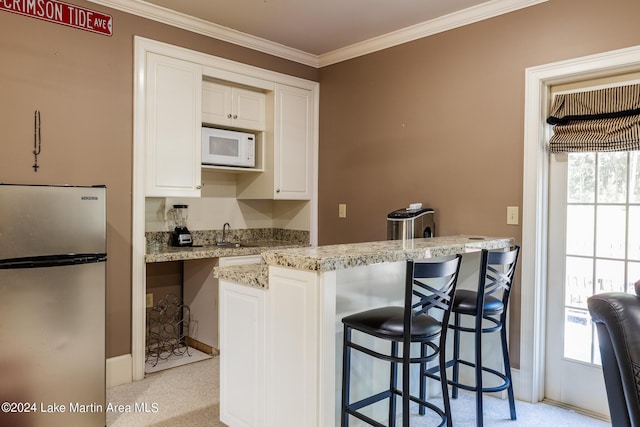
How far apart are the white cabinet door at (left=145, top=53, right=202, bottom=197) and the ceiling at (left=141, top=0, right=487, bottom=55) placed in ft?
1.42

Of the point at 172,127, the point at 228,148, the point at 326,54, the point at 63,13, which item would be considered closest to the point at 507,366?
the point at 228,148

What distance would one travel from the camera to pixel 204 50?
352 centimetres

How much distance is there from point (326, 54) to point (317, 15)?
2.92ft

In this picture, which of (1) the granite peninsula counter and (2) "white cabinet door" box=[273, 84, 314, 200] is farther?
(2) "white cabinet door" box=[273, 84, 314, 200]

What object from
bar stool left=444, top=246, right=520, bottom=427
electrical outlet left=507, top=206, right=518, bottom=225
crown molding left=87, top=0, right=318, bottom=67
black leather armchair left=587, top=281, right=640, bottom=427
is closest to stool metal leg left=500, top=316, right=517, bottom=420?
bar stool left=444, top=246, right=520, bottom=427

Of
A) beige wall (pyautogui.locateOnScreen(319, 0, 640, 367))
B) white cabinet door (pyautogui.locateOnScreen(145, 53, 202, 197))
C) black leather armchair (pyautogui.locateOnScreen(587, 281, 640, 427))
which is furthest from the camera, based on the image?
white cabinet door (pyautogui.locateOnScreen(145, 53, 202, 197))

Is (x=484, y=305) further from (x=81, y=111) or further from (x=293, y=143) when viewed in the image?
(x=81, y=111)

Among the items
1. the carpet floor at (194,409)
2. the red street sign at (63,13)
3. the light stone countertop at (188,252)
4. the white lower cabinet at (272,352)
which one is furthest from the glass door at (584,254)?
the red street sign at (63,13)

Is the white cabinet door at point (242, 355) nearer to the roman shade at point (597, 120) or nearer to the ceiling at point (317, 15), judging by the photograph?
the ceiling at point (317, 15)

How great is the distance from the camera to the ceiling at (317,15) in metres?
3.09

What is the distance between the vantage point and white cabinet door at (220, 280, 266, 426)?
82.6 inches

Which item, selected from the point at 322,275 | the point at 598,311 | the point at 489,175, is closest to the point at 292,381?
the point at 322,275

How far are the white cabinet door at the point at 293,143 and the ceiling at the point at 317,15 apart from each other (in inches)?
21.0

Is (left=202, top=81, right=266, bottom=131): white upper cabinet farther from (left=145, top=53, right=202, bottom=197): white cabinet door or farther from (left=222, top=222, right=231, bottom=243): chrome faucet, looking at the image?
(left=222, top=222, right=231, bottom=243): chrome faucet
